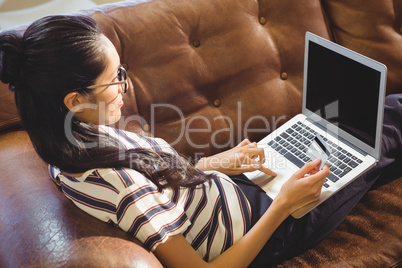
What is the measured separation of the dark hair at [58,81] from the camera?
0.78m

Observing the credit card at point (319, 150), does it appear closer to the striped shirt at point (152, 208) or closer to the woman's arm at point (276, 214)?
the woman's arm at point (276, 214)

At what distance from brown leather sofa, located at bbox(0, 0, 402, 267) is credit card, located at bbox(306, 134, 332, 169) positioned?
15cm

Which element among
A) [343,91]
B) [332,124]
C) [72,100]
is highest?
[72,100]

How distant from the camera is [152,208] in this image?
2.70 ft

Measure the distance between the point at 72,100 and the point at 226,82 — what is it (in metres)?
0.58

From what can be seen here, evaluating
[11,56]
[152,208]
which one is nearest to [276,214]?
[152,208]

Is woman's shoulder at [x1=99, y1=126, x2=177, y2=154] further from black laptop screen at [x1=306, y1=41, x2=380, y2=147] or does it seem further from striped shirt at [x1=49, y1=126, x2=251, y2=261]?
black laptop screen at [x1=306, y1=41, x2=380, y2=147]

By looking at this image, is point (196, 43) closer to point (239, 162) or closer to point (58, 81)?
point (239, 162)

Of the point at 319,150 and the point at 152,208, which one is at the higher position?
the point at 152,208

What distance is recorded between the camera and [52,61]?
776mm

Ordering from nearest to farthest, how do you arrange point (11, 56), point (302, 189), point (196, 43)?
point (11, 56) → point (302, 189) → point (196, 43)

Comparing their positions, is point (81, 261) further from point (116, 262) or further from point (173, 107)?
point (173, 107)

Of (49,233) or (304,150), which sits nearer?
(49,233)

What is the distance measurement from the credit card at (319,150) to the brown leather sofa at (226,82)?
149 millimetres
